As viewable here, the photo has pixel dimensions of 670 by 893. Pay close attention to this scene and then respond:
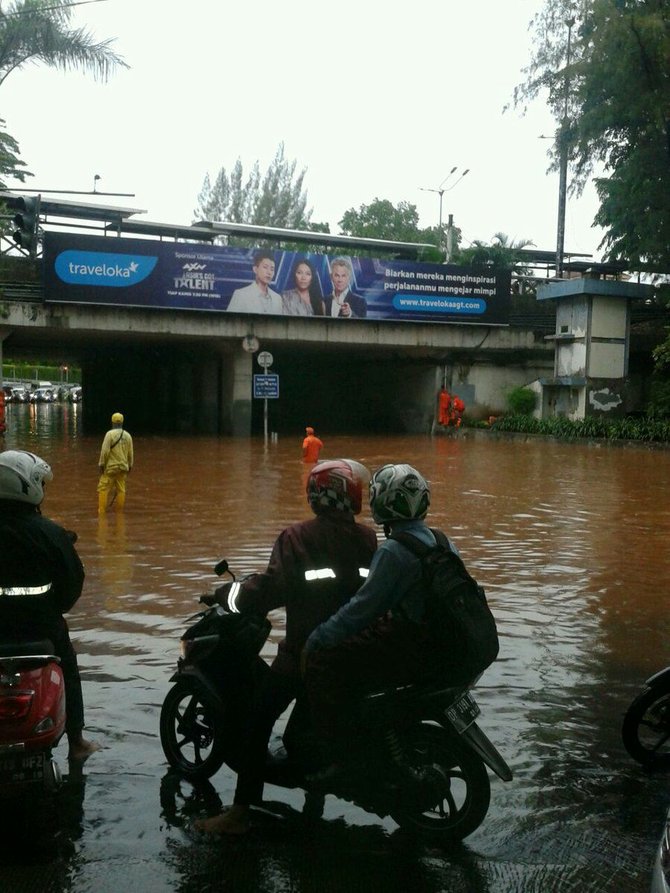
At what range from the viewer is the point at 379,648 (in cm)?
382

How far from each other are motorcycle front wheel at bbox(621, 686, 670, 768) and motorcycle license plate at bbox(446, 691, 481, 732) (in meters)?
1.24

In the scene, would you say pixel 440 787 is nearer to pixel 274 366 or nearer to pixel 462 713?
pixel 462 713

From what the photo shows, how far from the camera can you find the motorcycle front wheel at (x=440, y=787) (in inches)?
147

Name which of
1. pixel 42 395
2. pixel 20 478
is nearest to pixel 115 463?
pixel 20 478

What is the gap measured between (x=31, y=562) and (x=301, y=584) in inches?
44.2

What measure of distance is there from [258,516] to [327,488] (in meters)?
10.0

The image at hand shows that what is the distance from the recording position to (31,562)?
165 inches

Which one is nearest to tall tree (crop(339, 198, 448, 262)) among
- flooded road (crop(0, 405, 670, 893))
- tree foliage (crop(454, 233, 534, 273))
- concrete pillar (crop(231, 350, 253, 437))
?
tree foliage (crop(454, 233, 534, 273))

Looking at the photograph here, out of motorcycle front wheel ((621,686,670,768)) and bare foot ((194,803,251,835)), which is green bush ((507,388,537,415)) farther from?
bare foot ((194,803,251,835))

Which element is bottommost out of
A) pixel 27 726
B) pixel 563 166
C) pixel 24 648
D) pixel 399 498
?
pixel 27 726

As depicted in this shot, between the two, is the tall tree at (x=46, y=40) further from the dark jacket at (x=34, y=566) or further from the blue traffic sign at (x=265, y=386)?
the dark jacket at (x=34, y=566)

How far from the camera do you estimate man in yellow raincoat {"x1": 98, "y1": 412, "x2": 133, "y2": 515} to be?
542 inches

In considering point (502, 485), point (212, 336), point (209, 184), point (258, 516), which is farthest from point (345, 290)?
point (209, 184)

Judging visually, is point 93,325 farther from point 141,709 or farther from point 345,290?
point 141,709
